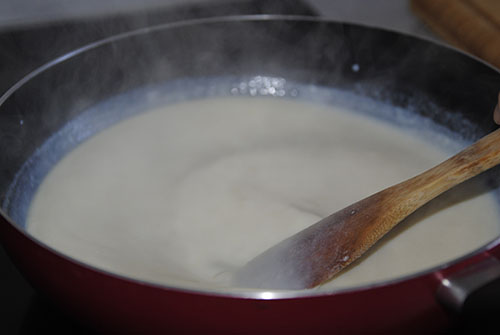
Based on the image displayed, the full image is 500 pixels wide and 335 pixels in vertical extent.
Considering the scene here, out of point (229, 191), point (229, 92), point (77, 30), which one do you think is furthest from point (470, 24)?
point (77, 30)

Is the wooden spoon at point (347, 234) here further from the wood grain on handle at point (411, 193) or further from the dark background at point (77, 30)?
the dark background at point (77, 30)

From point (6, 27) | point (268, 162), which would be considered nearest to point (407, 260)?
point (268, 162)

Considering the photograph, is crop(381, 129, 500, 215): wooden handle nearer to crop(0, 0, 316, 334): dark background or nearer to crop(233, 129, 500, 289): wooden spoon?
crop(233, 129, 500, 289): wooden spoon

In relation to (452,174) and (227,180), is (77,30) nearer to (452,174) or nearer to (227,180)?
(227,180)

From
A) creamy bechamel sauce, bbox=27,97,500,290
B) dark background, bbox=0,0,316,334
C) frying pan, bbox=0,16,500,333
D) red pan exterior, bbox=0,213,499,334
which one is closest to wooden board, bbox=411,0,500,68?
frying pan, bbox=0,16,500,333

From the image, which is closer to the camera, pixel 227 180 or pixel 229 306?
pixel 229 306

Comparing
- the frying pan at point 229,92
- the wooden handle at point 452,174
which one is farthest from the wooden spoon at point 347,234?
the frying pan at point 229,92

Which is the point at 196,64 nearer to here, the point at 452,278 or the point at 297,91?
the point at 297,91
